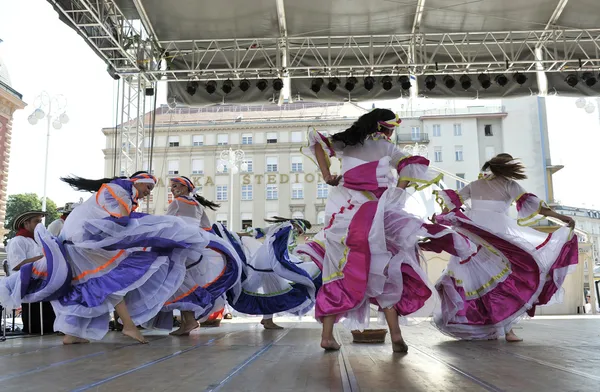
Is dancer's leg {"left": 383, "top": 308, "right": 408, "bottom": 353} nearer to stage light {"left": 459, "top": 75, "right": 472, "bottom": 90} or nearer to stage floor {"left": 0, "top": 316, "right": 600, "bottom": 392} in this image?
stage floor {"left": 0, "top": 316, "right": 600, "bottom": 392}

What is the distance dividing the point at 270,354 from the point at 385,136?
4.83ft

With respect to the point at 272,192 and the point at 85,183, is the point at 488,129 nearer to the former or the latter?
the point at 272,192

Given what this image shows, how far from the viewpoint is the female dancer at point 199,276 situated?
4547 millimetres

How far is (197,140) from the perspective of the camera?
127ft

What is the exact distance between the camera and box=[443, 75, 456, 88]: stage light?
8.65m

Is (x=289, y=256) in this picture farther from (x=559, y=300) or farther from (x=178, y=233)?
(x=559, y=300)

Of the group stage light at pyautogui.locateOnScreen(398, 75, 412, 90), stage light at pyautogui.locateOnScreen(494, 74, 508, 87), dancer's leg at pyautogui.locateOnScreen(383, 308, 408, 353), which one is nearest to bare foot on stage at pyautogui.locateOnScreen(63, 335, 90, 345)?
Result: dancer's leg at pyautogui.locateOnScreen(383, 308, 408, 353)

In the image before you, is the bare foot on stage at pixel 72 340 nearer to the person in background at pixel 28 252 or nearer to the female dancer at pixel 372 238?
the person in background at pixel 28 252

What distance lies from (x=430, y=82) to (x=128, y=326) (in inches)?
252

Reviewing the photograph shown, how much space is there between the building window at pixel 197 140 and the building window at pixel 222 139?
3.91 ft

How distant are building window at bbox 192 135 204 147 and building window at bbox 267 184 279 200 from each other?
552cm

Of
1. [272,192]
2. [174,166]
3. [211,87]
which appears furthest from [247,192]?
[211,87]

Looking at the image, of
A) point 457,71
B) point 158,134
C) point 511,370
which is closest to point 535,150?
point 158,134

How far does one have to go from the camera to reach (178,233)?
4020mm
